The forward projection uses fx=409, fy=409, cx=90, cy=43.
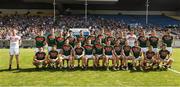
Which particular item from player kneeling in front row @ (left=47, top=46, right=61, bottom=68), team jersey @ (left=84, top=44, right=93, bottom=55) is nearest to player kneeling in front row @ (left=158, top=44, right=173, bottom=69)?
team jersey @ (left=84, top=44, right=93, bottom=55)

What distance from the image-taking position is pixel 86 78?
48.7ft

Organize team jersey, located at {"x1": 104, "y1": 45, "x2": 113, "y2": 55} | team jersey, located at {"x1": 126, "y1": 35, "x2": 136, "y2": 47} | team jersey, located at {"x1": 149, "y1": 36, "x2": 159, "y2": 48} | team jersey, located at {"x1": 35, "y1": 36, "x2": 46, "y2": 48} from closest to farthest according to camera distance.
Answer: team jersey, located at {"x1": 104, "y1": 45, "x2": 113, "y2": 55}
team jersey, located at {"x1": 35, "y1": 36, "x2": 46, "y2": 48}
team jersey, located at {"x1": 149, "y1": 36, "x2": 159, "y2": 48}
team jersey, located at {"x1": 126, "y1": 35, "x2": 136, "y2": 47}

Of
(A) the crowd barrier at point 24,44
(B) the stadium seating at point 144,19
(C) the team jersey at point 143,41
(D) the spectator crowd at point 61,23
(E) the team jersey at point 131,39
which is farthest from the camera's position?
(B) the stadium seating at point 144,19

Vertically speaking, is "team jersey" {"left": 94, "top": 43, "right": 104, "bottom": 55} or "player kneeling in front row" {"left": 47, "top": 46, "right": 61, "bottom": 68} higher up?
"team jersey" {"left": 94, "top": 43, "right": 104, "bottom": 55}

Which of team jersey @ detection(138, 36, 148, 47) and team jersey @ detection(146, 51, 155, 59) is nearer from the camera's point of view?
team jersey @ detection(146, 51, 155, 59)

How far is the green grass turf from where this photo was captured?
45.1ft

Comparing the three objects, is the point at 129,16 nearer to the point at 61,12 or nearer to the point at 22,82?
the point at 61,12

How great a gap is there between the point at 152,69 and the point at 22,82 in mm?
6256

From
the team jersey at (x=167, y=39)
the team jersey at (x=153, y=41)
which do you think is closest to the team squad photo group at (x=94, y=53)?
the team jersey at (x=153, y=41)

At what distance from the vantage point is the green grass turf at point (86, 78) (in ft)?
45.1

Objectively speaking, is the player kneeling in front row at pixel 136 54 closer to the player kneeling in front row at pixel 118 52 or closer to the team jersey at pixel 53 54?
the player kneeling in front row at pixel 118 52

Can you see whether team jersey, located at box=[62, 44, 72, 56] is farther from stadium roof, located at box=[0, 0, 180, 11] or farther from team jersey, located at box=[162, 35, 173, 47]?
stadium roof, located at box=[0, 0, 180, 11]

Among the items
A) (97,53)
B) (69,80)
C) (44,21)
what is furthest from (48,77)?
(44,21)

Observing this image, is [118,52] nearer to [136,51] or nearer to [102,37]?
[136,51]
